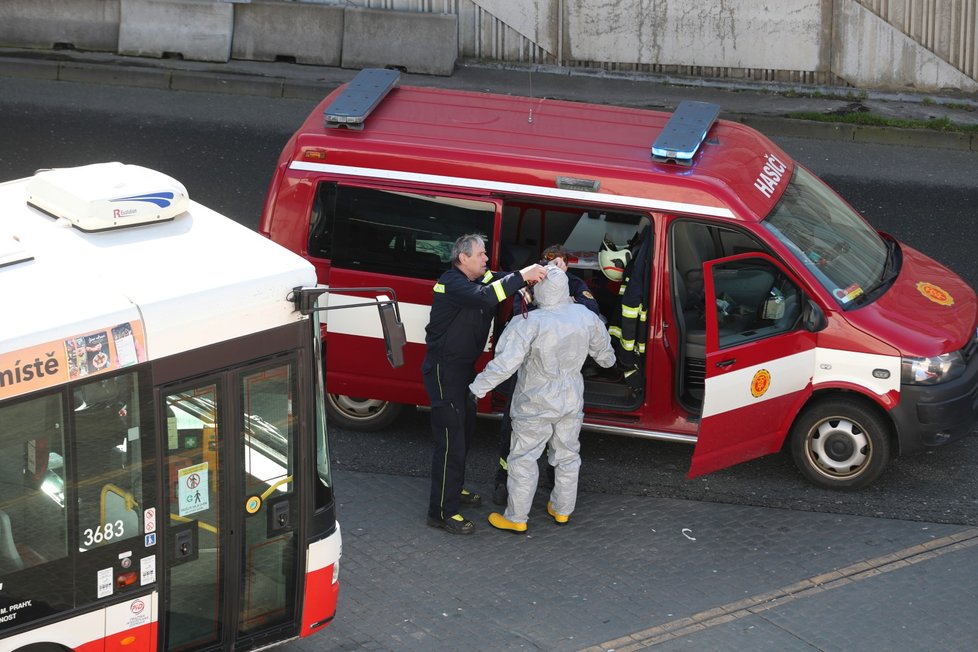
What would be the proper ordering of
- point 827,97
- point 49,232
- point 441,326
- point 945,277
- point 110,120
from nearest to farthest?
1. point 49,232
2. point 441,326
3. point 945,277
4. point 110,120
5. point 827,97

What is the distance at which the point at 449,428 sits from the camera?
28.3ft

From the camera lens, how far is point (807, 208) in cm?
951

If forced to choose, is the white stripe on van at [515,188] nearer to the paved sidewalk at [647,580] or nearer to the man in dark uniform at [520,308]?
the man in dark uniform at [520,308]

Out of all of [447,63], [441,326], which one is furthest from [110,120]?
[441,326]

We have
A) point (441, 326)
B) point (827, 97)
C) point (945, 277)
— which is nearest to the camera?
point (441, 326)

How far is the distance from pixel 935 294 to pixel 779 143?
21.3 ft

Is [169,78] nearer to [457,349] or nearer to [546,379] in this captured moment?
[457,349]

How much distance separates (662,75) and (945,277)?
8.02 m

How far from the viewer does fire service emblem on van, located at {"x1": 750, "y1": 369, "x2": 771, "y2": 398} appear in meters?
8.85

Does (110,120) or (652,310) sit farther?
(110,120)

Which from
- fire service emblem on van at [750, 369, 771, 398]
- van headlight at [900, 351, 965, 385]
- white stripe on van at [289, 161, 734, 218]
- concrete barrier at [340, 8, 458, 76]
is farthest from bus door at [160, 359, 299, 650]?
concrete barrier at [340, 8, 458, 76]

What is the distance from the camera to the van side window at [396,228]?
9.07 m

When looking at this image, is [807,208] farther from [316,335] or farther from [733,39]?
[733,39]

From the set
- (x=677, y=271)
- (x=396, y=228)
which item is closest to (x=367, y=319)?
(x=396, y=228)
